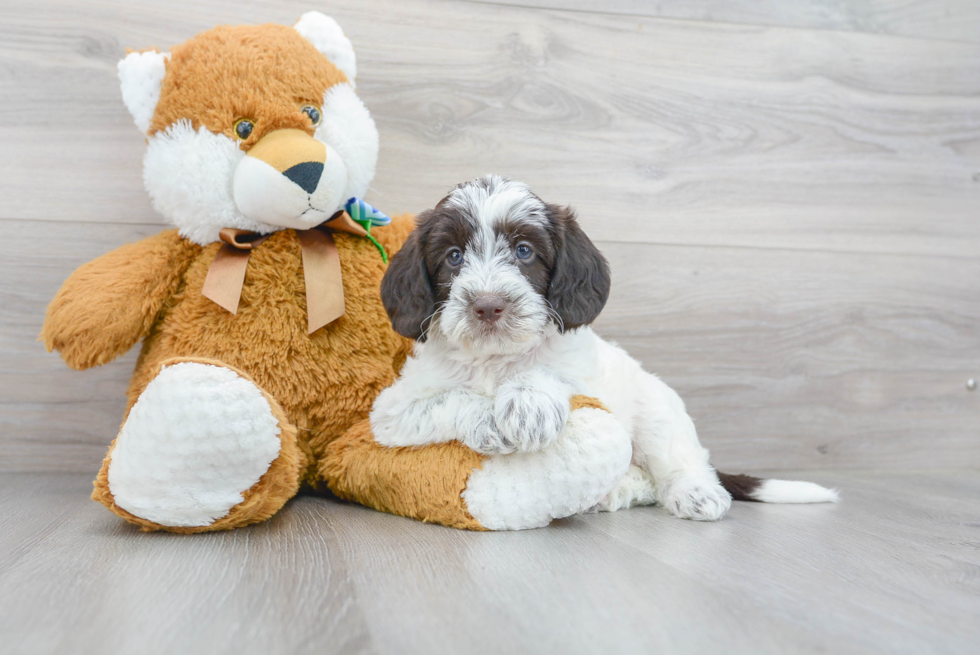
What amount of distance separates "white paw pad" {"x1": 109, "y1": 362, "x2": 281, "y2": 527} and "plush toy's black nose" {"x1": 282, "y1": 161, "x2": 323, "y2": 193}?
1.50 ft

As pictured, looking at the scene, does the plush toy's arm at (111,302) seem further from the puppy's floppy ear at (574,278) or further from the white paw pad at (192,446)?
the puppy's floppy ear at (574,278)

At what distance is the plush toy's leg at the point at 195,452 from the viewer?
4.01ft

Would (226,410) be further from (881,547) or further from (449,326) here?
(881,547)

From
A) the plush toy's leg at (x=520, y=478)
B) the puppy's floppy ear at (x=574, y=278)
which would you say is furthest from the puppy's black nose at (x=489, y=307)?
the plush toy's leg at (x=520, y=478)

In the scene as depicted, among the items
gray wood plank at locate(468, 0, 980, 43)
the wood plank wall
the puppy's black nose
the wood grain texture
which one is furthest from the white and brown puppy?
gray wood plank at locate(468, 0, 980, 43)

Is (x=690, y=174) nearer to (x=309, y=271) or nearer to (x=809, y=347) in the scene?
(x=809, y=347)

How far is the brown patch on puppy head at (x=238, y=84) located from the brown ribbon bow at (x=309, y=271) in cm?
21

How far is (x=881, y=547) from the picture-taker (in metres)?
1.38

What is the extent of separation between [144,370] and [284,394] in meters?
0.34

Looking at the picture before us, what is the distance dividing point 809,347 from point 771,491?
0.71 m

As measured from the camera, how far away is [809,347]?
2307 millimetres

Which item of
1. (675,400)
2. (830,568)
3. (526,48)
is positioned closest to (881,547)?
(830,568)

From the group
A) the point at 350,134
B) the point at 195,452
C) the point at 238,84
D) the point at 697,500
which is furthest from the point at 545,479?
the point at 238,84

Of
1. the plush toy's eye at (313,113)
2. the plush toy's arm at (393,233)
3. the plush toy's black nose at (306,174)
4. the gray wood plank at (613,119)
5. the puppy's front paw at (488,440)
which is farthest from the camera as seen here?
the gray wood plank at (613,119)
